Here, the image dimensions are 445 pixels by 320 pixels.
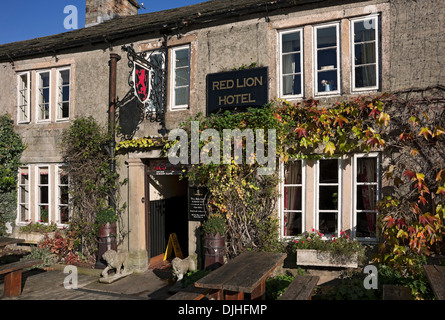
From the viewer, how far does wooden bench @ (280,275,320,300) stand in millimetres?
4082

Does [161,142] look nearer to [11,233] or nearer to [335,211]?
[335,211]

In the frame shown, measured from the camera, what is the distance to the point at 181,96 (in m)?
8.17

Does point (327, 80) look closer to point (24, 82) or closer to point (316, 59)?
point (316, 59)

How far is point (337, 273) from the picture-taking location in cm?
645

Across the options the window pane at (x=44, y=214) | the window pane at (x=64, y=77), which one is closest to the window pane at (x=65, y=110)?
the window pane at (x=64, y=77)

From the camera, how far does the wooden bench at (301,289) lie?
408cm

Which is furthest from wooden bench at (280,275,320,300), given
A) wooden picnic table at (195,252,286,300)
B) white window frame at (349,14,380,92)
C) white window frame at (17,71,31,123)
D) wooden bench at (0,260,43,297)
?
white window frame at (17,71,31,123)

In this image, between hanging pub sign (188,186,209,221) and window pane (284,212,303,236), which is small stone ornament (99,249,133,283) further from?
window pane (284,212,303,236)

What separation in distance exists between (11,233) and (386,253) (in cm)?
936

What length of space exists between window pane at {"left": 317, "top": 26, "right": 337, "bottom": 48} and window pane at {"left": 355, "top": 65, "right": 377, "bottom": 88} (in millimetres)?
769

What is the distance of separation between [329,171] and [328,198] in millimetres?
533

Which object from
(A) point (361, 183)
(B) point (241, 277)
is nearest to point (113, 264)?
(B) point (241, 277)
